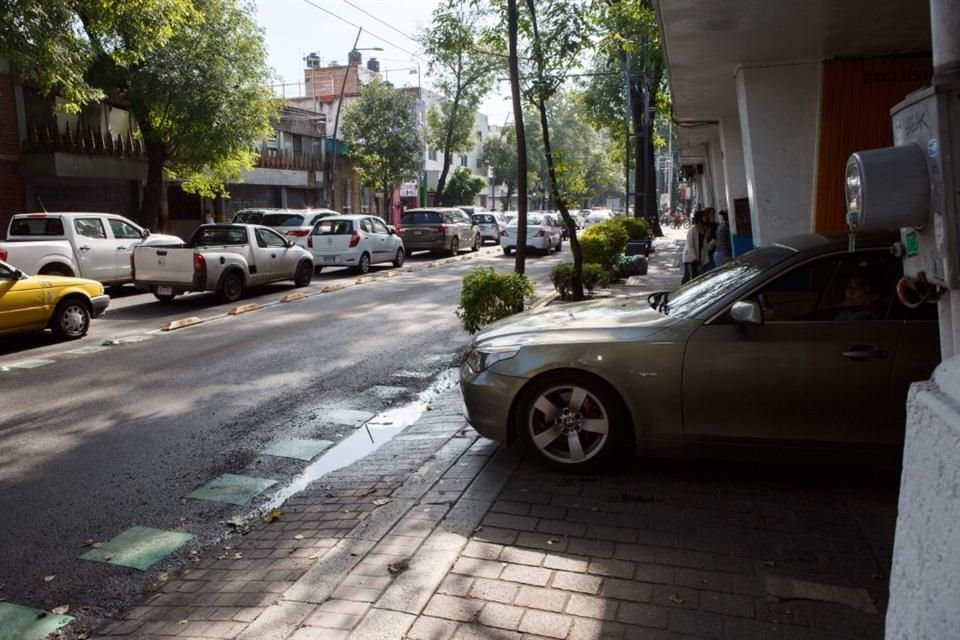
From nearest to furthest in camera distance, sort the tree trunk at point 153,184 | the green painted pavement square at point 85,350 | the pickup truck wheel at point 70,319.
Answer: the green painted pavement square at point 85,350
the pickup truck wheel at point 70,319
the tree trunk at point 153,184

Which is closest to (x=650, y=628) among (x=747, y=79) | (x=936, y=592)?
(x=936, y=592)

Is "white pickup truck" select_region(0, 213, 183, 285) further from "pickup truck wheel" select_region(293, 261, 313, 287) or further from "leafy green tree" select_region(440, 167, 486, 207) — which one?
"leafy green tree" select_region(440, 167, 486, 207)

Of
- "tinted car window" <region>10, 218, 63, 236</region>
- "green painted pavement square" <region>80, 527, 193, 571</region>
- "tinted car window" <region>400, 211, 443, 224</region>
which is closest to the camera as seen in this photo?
"green painted pavement square" <region>80, 527, 193, 571</region>

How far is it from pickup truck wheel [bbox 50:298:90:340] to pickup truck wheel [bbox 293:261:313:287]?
257 inches

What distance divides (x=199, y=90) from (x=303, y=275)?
7.19 meters

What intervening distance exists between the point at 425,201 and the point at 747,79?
4907cm

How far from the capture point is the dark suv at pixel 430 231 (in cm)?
2673

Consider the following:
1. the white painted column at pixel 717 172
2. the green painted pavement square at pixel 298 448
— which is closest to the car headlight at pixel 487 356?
the green painted pavement square at pixel 298 448

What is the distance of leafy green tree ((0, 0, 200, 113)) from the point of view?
11.2 m

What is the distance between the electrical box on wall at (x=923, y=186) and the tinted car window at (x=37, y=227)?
1574 centimetres

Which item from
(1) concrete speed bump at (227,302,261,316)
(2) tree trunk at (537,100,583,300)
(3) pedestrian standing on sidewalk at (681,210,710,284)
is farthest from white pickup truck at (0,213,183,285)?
(3) pedestrian standing on sidewalk at (681,210,710,284)

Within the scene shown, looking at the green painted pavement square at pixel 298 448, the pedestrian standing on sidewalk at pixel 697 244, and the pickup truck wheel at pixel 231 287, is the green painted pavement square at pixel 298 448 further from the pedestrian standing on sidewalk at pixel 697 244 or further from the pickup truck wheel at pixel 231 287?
the pedestrian standing on sidewalk at pixel 697 244

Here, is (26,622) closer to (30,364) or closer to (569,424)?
(569,424)

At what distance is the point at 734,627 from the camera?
3191 mm
